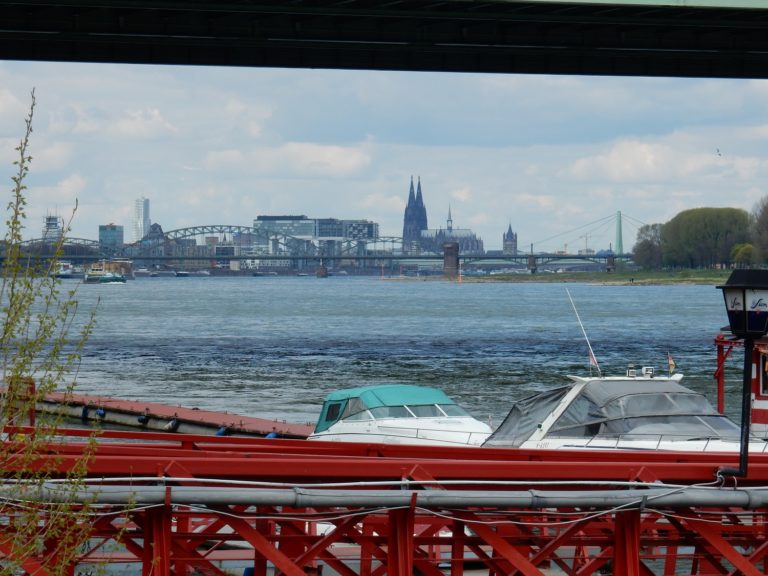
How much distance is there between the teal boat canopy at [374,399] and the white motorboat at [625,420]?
632 cm

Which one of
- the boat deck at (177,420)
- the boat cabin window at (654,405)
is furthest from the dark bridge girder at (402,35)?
the boat cabin window at (654,405)

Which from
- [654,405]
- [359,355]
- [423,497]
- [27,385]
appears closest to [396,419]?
[654,405]

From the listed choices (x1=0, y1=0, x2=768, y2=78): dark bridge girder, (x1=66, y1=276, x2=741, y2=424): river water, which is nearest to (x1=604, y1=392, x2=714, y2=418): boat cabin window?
(x1=66, y1=276, x2=741, y2=424): river water

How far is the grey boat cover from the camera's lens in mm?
15398

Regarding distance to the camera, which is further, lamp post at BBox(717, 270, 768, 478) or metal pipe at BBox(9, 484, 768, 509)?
lamp post at BBox(717, 270, 768, 478)

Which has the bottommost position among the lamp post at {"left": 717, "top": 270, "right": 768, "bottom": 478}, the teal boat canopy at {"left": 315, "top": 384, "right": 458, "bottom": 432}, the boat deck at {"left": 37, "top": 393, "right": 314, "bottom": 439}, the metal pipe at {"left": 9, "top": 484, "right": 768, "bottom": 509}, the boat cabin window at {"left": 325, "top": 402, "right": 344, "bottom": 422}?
the boat deck at {"left": 37, "top": 393, "right": 314, "bottom": 439}

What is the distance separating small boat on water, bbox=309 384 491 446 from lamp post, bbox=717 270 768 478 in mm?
11568

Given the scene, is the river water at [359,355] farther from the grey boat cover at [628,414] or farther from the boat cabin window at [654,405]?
the boat cabin window at [654,405]

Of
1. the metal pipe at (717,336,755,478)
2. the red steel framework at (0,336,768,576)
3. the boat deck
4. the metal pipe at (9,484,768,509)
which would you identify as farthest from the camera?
the boat deck

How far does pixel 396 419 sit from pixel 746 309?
43.7 ft

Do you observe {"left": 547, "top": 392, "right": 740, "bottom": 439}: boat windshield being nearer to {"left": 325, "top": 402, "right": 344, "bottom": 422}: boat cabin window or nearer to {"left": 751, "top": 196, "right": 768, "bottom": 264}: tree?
{"left": 325, "top": 402, "right": 344, "bottom": 422}: boat cabin window

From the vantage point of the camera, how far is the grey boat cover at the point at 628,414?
15.4 m

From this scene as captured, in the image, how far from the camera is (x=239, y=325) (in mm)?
103812

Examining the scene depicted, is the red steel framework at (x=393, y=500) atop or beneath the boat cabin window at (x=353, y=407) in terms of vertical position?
atop
